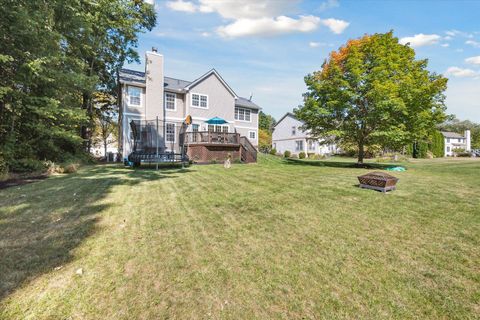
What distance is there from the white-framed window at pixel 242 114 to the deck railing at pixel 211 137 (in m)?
8.57

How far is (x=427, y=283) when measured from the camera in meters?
2.74

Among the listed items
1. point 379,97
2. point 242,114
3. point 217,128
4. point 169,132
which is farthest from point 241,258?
point 242,114

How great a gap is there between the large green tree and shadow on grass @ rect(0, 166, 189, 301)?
14.7 metres

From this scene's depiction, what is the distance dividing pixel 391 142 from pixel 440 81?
4.70 meters

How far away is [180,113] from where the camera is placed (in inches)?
917

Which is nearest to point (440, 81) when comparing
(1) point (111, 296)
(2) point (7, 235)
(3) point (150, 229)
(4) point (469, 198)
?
(4) point (469, 198)

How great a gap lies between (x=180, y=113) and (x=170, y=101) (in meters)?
1.47

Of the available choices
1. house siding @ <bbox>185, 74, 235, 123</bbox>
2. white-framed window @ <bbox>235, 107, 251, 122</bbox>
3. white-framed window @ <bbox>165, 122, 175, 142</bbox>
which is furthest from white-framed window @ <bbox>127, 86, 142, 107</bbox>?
white-framed window @ <bbox>235, 107, 251, 122</bbox>

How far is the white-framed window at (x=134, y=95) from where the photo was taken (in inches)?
823

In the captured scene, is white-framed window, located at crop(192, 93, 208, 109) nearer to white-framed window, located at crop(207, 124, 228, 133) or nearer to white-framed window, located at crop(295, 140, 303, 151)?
white-framed window, located at crop(207, 124, 228, 133)

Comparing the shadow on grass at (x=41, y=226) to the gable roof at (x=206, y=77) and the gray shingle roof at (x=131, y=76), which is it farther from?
the gable roof at (x=206, y=77)

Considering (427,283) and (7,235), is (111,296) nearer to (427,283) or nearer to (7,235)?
(7,235)

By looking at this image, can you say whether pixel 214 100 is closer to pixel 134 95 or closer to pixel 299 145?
pixel 134 95

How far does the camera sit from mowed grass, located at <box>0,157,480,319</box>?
7.90ft
